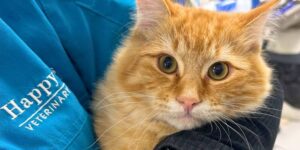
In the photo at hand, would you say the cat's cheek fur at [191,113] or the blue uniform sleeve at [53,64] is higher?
the blue uniform sleeve at [53,64]

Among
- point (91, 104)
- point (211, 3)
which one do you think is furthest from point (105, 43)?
point (211, 3)

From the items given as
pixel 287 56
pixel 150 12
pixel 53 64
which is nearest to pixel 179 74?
pixel 150 12

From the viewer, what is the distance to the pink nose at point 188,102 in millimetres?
928

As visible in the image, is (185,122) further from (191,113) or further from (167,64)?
(167,64)

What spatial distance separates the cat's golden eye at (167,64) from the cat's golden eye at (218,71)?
0.09m

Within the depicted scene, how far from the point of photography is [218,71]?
1015mm

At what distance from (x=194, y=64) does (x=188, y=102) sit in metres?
0.11

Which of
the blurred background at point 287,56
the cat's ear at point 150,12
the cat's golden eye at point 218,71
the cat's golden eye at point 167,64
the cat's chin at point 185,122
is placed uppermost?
the cat's ear at point 150,12

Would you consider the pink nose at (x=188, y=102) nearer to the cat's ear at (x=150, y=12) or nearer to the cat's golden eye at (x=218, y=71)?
the cat's golden eye at (x=218, y=71)

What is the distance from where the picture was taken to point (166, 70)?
3.37 feet

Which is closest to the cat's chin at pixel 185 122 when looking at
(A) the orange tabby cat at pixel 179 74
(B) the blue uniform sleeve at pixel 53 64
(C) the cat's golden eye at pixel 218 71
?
(A) the orange tabby cat at pixel 179 74

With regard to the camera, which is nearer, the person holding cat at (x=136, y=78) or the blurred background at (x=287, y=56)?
the person holding cat at (x=136, y=78)

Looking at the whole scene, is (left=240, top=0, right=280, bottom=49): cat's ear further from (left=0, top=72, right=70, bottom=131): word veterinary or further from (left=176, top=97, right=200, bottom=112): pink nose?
(left=0, top=72, right=70, bottom=131): word veterinary

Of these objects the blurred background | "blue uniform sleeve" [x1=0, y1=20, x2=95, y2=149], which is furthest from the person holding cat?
the blurred background
